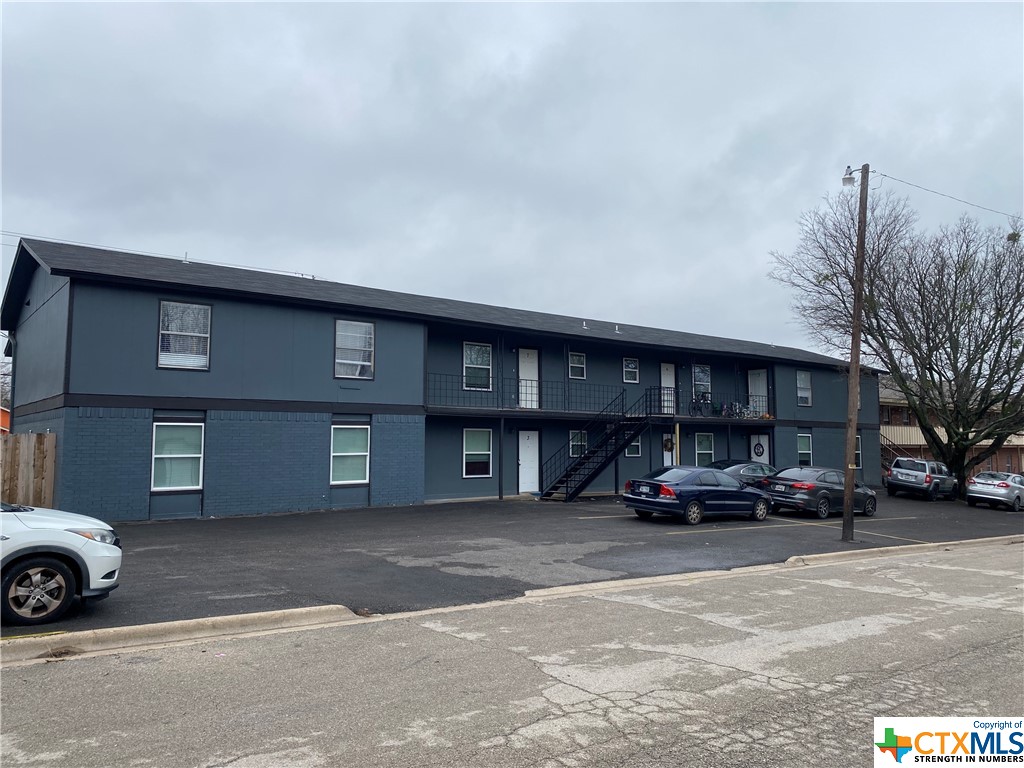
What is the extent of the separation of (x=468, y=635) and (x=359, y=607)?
5.90 feet

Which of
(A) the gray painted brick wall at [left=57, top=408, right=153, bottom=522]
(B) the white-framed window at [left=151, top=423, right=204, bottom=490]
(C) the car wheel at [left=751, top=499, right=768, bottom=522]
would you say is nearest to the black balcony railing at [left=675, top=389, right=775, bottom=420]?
(C) the car wheel at [left=751, top=499, right=768, bottom=522]

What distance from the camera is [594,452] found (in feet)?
80.3

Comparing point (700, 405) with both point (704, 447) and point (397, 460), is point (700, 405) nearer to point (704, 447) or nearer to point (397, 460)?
point (704, 447)

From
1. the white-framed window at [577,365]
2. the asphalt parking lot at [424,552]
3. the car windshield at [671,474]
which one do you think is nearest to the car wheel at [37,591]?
the asphalt parking lot at [424,552]

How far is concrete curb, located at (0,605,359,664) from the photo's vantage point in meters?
6.50

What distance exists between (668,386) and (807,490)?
381 inches

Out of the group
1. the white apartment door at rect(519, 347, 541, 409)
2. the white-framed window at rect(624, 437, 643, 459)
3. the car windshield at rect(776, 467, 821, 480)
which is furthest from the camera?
the white-framed window at rect(624, 437, 643, 459)

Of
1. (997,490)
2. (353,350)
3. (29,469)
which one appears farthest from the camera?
(997,490)

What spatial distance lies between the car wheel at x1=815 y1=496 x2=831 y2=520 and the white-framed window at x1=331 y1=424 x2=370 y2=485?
13.1 m

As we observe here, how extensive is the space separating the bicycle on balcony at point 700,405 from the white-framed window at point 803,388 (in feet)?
18.7

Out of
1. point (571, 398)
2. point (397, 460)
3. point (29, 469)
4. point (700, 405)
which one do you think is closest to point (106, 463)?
point (29, 469)

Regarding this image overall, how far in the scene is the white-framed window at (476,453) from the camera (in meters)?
24.2

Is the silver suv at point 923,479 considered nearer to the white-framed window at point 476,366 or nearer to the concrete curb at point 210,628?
the white-framed window at point 476,366

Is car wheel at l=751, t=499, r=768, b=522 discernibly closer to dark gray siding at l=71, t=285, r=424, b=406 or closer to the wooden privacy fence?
dark gray siding at l=71, t=285, r=424, b=406
